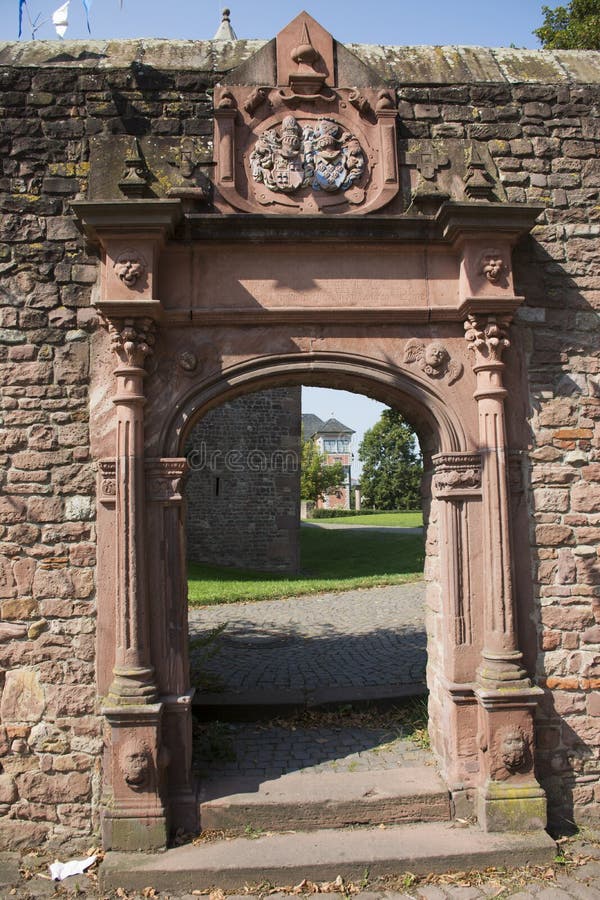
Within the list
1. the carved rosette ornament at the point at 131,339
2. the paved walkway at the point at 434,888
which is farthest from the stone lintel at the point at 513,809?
the carved rosette ornament at the point at 131,339

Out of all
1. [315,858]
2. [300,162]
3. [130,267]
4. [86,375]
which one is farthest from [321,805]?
[300,162]

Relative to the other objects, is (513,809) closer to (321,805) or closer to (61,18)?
(321,805)

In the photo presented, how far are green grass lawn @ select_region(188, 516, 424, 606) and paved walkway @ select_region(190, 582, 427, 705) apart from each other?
697 mm

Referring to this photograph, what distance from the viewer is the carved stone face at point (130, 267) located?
4395mm

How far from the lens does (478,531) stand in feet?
15.1

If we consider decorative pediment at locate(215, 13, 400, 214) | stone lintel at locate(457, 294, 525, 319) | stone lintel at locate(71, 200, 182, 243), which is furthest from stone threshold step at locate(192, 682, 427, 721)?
decorative pediment at locate(215, 13, 400, 214)

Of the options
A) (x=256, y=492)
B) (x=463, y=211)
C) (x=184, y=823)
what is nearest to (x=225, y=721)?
(x=184, y=823)

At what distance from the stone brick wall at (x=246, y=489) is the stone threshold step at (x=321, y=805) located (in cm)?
1310

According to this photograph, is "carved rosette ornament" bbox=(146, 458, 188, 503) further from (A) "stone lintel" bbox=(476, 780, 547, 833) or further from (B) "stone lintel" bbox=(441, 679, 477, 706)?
(A) "stone lintel" bbox=(476, 780, 547, 833)

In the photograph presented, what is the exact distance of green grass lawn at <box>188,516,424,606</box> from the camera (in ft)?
43.5

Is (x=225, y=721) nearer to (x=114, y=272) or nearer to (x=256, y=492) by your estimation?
(x=114, y=272)

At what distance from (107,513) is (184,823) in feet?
6.82

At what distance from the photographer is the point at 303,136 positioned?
4.81 m

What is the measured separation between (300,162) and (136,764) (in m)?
4.23
